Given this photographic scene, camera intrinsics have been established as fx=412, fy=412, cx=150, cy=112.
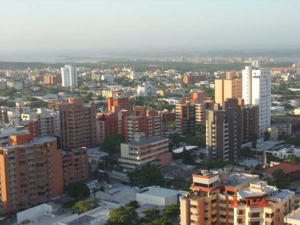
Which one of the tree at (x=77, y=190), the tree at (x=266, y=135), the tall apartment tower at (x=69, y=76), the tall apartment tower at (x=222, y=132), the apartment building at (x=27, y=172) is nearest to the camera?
the apartment building at (x=27, y=172)

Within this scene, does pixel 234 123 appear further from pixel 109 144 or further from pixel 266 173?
pixel 109 144

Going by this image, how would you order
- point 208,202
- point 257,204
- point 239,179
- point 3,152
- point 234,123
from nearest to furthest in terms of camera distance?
point 257,204, point 208,202, point 239,179, point 3,152, point 234,123

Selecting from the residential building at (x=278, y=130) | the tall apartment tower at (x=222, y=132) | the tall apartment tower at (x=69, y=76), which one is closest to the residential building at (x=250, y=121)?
the residential building at (x=278, y=130)

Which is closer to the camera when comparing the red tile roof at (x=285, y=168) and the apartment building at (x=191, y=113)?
the red tile roof at (x=285, y=168)

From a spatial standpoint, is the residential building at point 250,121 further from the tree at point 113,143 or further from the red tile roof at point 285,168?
the tree at point 113,143

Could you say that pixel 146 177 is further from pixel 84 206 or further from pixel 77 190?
pixel 84 206

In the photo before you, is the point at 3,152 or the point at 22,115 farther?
the point at 22,115

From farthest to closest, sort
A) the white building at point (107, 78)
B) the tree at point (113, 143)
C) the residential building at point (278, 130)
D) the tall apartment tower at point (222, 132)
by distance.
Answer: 1. the white building at point (107, 78)
2. the residential building at point (278, 130)
3. the tree at point (113, 143)
4. the tall apartment tower at point (222, 132)

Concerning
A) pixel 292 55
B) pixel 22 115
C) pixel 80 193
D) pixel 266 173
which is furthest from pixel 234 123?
pixel 292 55
